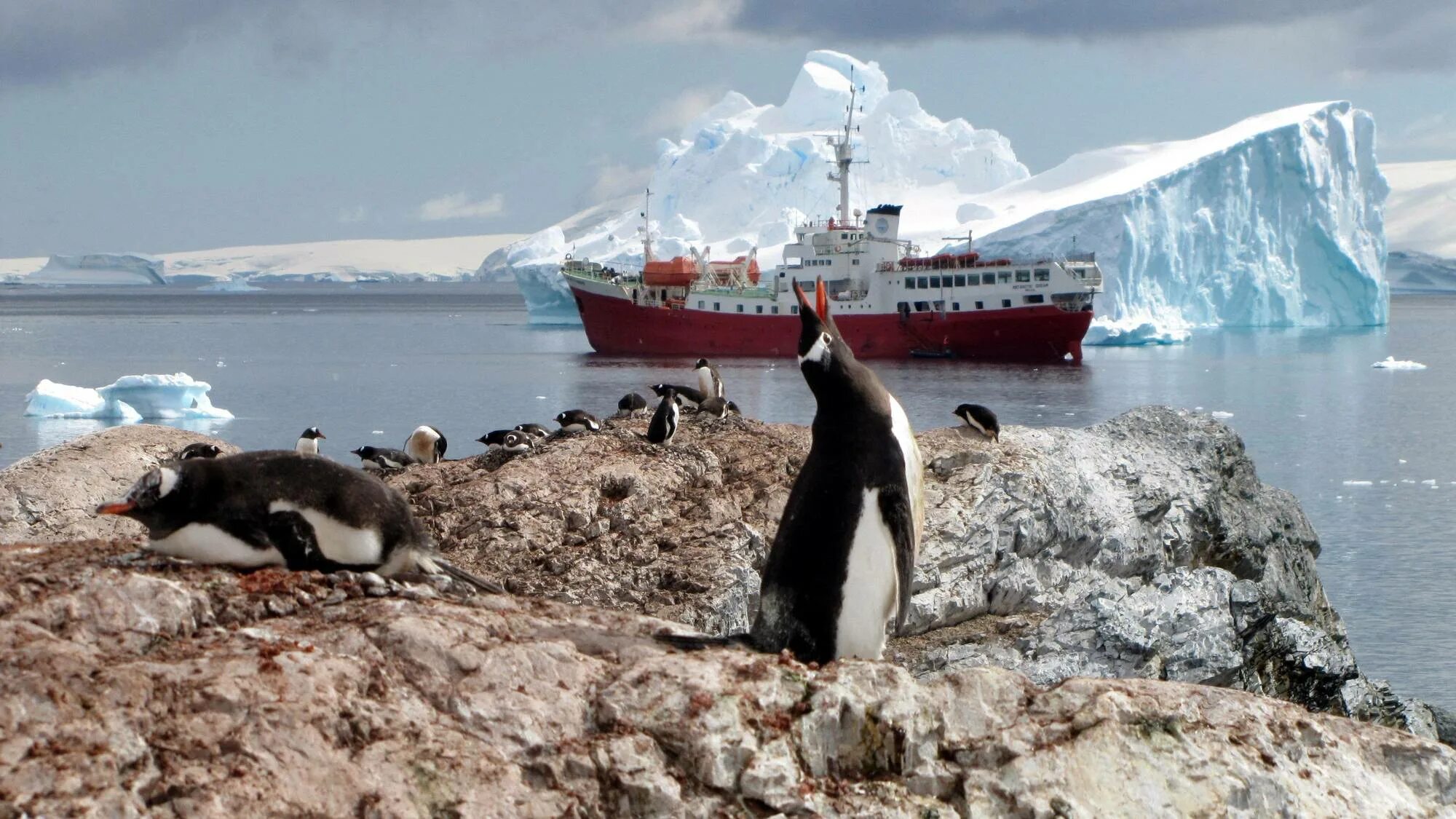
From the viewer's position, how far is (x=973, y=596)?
366 inches

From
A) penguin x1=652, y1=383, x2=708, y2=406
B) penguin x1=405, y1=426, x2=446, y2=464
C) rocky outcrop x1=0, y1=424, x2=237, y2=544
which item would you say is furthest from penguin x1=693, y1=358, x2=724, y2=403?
rocky outcrop x1=0, y1=424, x2=237, y2=544

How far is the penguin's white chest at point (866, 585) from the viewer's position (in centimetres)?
470

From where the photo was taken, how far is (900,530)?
476cm

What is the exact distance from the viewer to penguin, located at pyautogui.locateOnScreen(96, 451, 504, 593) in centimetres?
421

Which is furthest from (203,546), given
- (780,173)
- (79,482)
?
(780,173)

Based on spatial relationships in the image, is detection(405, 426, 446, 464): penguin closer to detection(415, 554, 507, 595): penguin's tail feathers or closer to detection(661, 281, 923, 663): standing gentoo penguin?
detection(415, 554, 507, 595): penguin's tail feathers

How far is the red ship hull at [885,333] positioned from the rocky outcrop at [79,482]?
146 feet

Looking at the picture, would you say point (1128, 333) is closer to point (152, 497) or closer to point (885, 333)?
point (885, 333)

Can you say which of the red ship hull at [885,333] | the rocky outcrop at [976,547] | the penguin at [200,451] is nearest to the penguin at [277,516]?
the rocky outcrop at [976,547]

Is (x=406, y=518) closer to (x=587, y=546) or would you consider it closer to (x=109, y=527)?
(x=587, y=546)

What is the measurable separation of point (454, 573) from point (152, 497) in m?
0.97

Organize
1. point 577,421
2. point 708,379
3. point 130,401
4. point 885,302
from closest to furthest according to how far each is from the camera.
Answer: point 577,421
point 708,379
point 130,401
point 885,302

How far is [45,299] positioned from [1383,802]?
17963 cm

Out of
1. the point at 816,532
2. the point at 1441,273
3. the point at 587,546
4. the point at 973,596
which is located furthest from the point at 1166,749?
the point at 1441,273
